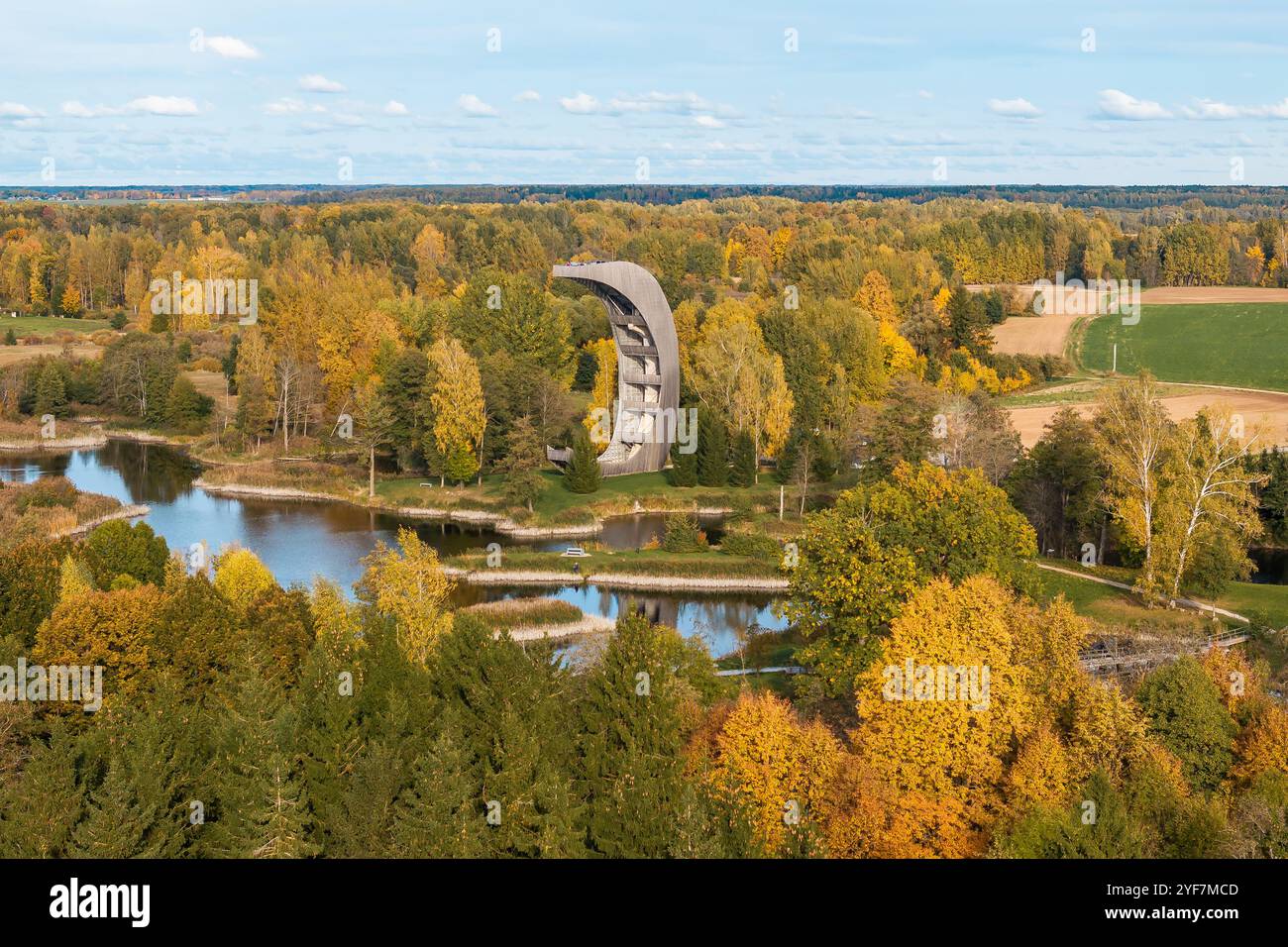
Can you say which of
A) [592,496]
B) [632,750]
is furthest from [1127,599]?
[592,496]

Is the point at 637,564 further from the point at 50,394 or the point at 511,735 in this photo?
the point at 50,394

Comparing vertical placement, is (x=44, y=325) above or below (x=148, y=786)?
above

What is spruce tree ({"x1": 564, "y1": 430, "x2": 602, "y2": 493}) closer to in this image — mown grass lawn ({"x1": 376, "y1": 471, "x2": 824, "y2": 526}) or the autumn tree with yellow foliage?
mown grass lawn ({"x1": 376, "y1": 471, "x2": 824, "y2": 526})

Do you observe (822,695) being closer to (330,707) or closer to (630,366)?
(330,707)

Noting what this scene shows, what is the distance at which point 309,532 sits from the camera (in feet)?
157

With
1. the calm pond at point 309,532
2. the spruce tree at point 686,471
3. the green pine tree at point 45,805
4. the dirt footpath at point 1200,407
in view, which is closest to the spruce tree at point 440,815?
the green pine tree at point 45,805

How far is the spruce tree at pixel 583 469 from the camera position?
50812mm

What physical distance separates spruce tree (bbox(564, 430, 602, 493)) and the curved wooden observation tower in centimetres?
222

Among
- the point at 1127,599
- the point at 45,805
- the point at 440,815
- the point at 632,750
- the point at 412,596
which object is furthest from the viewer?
the point at 1127,599

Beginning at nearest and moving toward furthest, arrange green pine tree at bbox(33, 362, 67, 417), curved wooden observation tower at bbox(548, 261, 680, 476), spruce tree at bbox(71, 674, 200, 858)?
spruce tree at bbox(71, 674, 200, 858) < curved wooden observation tower at bbox(548, 261, 680, 476) < green pine tree at bbox(33, 362, 67, 417)

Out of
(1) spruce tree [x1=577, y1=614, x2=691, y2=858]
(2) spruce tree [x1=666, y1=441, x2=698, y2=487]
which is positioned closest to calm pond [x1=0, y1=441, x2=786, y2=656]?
(2) spruce tree [x1=666, y1=441, x2=698, y2=487]

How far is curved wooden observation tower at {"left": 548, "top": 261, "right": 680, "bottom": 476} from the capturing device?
53.4 metres

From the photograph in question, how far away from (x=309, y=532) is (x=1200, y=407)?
42.1m

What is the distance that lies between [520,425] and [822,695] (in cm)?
2462
